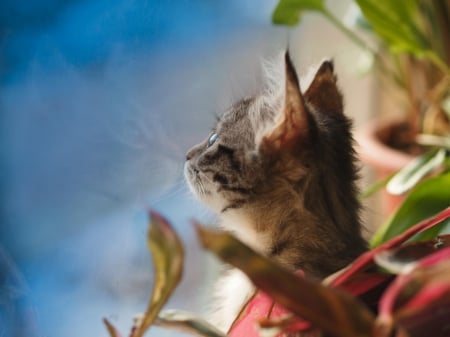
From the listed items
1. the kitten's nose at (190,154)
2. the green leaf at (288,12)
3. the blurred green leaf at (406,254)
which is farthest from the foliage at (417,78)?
the kitten's nose at (190,154)

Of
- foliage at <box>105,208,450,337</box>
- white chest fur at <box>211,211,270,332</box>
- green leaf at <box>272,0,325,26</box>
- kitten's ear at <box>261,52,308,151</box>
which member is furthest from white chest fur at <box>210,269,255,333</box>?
green leaf at <box>272,0,325,26</box>

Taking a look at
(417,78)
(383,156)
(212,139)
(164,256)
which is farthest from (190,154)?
(417,78)

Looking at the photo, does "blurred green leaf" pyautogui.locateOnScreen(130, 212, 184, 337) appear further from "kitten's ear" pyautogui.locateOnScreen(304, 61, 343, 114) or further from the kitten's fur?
"kitten's ear" pyautogui.locateOnScreen(304, 61, 343, 114)

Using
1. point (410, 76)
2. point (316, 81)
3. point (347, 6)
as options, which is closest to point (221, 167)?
point (316, 81)

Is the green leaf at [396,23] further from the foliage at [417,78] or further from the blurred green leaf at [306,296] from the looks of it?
the blurred green leaf at [306,296]

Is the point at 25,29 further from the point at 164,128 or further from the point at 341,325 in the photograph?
the point at 341,325
